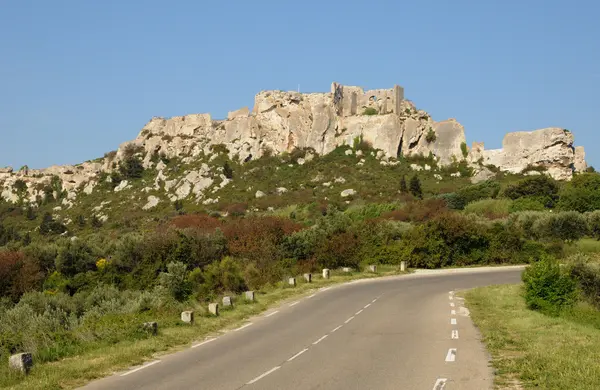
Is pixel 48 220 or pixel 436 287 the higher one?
pixel 48 220

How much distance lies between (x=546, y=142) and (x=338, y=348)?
334ft

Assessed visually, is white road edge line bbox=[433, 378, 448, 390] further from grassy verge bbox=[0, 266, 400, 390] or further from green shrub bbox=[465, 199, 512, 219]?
green shrub bbox=[465, 199, 512, 219]

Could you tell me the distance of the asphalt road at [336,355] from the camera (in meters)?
9.47

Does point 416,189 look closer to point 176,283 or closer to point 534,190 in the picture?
point 534,190

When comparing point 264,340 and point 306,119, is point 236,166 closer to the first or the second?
point 306,119

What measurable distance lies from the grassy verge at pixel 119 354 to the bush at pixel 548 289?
8.84m

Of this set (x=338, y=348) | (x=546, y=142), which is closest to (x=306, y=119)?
(x=546, y=142)

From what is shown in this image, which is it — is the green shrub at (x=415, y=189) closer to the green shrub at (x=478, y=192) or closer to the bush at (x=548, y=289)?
the green shrub at (x=478, y=192)

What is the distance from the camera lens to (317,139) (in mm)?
116938

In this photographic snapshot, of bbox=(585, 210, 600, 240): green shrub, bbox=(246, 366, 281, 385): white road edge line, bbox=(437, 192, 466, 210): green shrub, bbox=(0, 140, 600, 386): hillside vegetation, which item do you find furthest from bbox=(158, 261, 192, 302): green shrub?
bbox=(437, 192, 466, 210): green shrub

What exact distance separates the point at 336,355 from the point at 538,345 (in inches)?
161

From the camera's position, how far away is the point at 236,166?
112 metres

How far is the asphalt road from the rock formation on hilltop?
8605 cm

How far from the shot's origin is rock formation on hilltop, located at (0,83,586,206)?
345 ft
